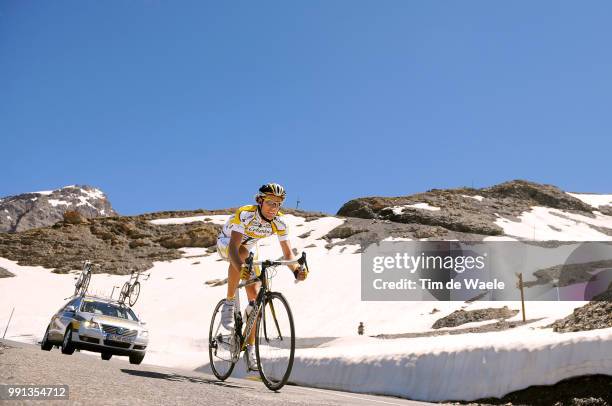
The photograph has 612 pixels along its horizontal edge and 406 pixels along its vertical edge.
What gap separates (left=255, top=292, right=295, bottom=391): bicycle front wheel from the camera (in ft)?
21.4

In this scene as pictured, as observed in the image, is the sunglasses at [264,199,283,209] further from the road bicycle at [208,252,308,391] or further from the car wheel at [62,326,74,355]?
the car wheel at [62,326,74,355]

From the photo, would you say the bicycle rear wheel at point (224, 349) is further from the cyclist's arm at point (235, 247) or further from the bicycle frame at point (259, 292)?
the cyclist's arm at point (235, 247)

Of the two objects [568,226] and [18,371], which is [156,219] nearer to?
[568,226]

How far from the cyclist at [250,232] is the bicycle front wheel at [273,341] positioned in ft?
0.55

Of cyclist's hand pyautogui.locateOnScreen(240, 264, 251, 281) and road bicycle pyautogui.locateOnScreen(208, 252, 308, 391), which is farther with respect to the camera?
cyclist's hand pyautogui.locateOnScreen(240, 264, 251, 281)

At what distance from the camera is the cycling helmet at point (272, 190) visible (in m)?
7.16

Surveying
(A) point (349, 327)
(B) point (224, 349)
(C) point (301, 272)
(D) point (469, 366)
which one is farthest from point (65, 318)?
(A) point (349, 327)

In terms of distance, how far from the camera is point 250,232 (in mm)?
7438

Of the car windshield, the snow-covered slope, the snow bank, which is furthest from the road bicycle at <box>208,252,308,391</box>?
the car windshield

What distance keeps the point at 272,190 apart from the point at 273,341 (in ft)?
6.57

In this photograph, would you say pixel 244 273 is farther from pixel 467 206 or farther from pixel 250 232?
pixel 467 206

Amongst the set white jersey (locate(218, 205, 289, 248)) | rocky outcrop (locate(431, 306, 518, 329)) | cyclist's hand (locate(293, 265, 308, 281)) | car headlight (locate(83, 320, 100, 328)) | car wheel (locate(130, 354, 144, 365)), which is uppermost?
rocky outcrop (locate(431, 306, 518, 329))

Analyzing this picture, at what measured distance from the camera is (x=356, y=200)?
254 feet

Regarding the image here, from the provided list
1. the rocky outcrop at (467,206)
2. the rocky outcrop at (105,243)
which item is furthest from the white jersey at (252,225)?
the rocky outcrop at (467,206)
